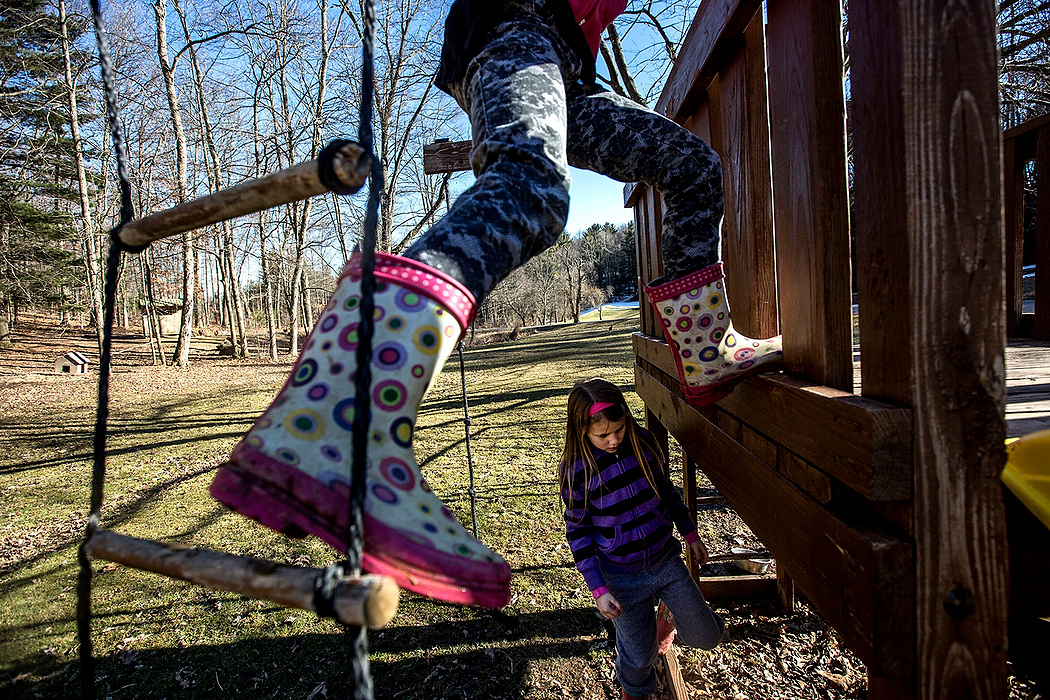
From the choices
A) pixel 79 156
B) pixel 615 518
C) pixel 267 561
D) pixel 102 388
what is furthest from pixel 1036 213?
pixel 79 156

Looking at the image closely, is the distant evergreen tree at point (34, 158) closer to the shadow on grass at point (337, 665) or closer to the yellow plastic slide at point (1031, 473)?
the shadow on grass at point (337, 665)

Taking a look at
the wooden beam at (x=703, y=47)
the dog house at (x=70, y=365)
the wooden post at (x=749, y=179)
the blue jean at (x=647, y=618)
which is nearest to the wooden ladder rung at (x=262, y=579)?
the wooden post at (x=749, y=179)

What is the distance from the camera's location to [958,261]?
0.85m

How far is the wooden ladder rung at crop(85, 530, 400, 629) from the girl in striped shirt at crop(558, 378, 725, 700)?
1.75 meters

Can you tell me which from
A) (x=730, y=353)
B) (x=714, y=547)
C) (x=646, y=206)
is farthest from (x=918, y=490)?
(x=714, y=547)

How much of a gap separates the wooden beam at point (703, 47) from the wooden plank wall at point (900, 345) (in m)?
0.29

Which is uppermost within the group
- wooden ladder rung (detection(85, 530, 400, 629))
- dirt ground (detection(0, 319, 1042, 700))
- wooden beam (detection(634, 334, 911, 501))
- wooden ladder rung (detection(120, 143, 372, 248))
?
wooden ladder rung (detection(120, 143, 372, 248))

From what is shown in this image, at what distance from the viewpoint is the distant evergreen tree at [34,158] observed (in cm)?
1231

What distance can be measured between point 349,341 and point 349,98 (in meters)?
17.9

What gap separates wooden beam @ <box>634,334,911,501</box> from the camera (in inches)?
36.5

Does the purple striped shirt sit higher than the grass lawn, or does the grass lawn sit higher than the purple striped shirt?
the purple striped shirt

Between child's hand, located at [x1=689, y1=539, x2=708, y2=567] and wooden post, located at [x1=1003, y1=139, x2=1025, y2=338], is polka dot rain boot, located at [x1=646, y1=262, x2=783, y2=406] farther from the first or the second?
wooden post, located at [x1=1003, y1=139, x2=1025, y2=338]

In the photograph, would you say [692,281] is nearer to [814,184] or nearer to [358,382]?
[814,184]

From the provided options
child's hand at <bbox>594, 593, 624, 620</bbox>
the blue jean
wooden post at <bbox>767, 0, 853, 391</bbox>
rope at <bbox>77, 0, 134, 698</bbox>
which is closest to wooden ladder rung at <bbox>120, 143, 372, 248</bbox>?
rope at <bbox>77, 0, 134, 698</bbox>
